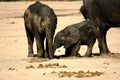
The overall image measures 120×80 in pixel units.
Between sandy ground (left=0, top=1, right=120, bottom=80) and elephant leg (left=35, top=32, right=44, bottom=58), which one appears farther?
elephant leg (left=35, top=32, right=44, bottom=58)

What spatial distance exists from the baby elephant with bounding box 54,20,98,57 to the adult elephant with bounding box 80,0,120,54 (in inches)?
12.3

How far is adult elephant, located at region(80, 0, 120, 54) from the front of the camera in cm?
1531

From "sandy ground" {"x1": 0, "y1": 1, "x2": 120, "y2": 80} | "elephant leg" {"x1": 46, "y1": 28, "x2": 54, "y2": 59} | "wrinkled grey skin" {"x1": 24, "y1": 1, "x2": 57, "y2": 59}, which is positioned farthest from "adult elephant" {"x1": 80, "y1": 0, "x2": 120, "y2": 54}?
"elephant leg" {"x1": 46, "y1": 28, "x2": 54, "y2": 59}

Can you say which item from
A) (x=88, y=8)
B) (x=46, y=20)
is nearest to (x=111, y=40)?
(x=88, y=8)

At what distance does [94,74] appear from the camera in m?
12.2

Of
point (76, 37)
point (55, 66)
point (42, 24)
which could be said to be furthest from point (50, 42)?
point (55, 66)

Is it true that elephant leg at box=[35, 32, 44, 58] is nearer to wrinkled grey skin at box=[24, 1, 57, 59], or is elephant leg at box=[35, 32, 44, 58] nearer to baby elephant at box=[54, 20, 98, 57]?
wrinkled grey skin at box=[24, 1, 57, 59]

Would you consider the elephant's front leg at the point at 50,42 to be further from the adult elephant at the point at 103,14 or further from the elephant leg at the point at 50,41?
the adult elephant at the point at 103,14

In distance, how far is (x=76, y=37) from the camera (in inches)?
599

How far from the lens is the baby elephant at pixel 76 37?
49.9 ft

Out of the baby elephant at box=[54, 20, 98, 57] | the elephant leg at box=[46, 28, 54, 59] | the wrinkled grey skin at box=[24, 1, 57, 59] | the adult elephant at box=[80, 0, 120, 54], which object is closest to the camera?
the elephant leg at box=[46, 28, 54, 59]

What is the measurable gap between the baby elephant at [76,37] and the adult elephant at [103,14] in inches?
12.3

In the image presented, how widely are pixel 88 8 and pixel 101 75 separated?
4.23 meters

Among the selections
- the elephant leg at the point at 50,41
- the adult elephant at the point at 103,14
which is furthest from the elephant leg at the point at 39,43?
the adult elephant at the point at 103,14
